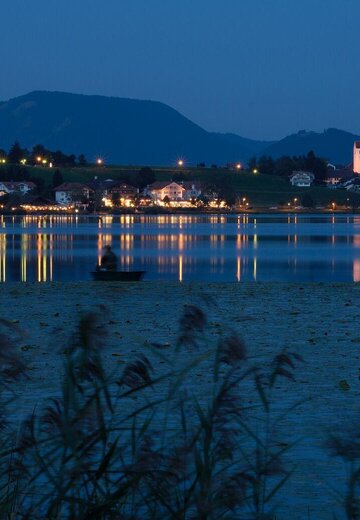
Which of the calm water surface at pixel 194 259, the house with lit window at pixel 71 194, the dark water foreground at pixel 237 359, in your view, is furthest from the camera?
the house with lit window at pixel 71 194

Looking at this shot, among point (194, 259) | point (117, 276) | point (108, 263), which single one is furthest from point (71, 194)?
point (117, 276)

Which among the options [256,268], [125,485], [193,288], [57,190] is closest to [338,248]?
[256,268]

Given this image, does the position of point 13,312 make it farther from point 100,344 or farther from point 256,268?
point 256,268

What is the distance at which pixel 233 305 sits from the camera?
834 inches

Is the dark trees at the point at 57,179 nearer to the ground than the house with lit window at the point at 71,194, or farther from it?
farther from it

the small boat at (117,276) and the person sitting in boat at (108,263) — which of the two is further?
the person sitting in boat at (108,263)

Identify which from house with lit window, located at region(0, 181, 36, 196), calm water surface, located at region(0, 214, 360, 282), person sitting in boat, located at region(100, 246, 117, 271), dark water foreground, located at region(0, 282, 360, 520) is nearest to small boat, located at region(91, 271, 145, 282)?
person sitting in boat, located at region(100, 246, 117, 271)

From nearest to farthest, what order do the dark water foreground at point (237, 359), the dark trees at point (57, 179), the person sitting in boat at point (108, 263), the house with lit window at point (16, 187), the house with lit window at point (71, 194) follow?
the dark water foreground at point (237, 359) < the person sitting in boat at point (108, 263) < the house with lit window at point (71, 194) < the house with lit window at point (16, 187) < the dark trees at point (57, 179)

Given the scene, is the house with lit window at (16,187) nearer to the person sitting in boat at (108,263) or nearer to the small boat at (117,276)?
the person sitting in boat at (108,263)

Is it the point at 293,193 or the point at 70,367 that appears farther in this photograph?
the point at 293,193

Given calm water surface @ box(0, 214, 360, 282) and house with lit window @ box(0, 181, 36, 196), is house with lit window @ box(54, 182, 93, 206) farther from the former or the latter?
calm water surface @ box(0, 214, 360, 282)

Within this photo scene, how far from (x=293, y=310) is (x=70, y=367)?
51.2 ft

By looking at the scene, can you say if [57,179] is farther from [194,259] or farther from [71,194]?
[194,259]

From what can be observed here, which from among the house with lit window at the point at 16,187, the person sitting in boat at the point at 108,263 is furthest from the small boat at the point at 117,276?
the house with lit window at the point at 16,187
